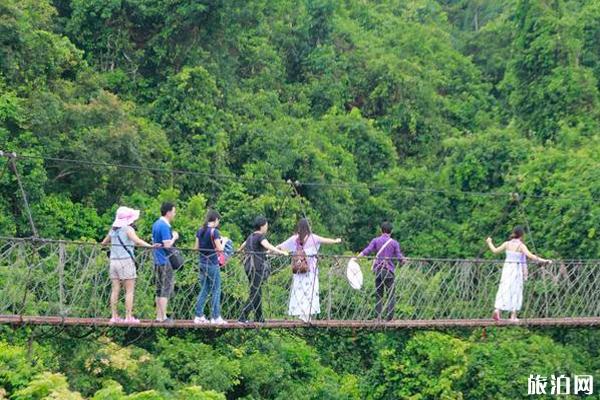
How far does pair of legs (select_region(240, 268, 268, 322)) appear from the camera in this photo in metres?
9.62

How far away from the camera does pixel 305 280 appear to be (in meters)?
10.0

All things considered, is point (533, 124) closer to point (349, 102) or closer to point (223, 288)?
point (349, 102)

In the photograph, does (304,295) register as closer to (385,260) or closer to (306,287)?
(306,287)

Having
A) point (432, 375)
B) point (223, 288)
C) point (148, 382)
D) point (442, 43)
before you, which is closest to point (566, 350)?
point (432, 375)

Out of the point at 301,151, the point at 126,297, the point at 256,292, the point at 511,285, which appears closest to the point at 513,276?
the point at 511,285

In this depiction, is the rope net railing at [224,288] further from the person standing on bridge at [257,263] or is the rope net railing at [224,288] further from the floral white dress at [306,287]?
the person standing on bridge at [257,263]

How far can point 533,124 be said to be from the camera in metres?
17.6

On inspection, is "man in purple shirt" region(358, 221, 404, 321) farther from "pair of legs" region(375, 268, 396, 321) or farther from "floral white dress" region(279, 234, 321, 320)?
"floral white dress" region(279, 234, 321, 320)

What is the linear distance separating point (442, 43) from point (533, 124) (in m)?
3.69

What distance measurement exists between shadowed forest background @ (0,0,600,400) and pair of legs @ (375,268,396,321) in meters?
0.44

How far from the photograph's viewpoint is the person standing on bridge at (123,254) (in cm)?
895

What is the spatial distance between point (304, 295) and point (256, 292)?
461mm

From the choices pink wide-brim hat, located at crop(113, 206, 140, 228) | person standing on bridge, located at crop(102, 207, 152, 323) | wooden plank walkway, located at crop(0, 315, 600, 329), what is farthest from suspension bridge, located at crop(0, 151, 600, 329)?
pink wide-brim hat, located at crop(113, 206, 140, 228)

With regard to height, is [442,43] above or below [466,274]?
above
